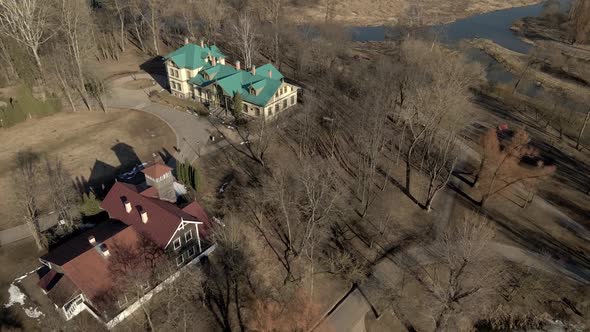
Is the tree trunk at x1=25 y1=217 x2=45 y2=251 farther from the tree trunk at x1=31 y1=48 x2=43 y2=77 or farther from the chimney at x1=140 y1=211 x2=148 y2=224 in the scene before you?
the tree trunk at x1=31 y1=48 x2=43 y2=77

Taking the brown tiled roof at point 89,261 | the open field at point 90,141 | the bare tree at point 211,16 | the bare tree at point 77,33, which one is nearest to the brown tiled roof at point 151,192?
the brown tiled roof at point 89,261

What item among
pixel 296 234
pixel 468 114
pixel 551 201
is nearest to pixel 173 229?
pixel 296 234

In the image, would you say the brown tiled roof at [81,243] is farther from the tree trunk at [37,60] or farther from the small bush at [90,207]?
the tree trunk at [37,60]

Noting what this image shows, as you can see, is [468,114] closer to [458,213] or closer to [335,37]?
[458,213]

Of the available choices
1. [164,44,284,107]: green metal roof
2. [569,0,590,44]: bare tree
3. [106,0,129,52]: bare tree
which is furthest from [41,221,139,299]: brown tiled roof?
[569,0,590,44]: bare tree

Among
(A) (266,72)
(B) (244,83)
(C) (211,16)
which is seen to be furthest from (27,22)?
(A) (266,72)
